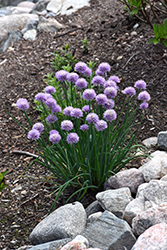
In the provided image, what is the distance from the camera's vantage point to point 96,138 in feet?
7.64

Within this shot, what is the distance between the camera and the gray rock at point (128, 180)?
230 cm

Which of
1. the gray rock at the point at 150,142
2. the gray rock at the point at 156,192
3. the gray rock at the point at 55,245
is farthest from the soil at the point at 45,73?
the gray rock at the point at 156,192

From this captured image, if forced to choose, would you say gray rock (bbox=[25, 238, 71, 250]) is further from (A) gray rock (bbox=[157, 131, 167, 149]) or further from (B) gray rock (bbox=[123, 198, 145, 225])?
(A) gray rock (bbox=[157, 131, 167, 149])

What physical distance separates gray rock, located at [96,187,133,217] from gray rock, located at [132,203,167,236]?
0.28 meters

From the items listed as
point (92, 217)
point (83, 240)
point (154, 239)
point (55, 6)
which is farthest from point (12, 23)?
point (154, 239)

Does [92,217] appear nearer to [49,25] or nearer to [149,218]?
[149,218]

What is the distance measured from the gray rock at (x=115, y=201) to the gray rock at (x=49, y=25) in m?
3.84

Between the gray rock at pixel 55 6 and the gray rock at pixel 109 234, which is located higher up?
the gray rock at pixel 55 6

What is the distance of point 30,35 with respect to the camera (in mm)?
5133

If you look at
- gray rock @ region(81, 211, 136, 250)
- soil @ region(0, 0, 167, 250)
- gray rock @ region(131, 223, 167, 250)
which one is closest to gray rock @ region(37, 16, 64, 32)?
soil @ region(0, 0, 167, 250)

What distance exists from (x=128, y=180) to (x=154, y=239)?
29.9 inches

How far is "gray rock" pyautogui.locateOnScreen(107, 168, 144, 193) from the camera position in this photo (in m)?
2.30

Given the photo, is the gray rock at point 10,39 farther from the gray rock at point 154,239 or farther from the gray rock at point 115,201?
the gray rock at point 154,239

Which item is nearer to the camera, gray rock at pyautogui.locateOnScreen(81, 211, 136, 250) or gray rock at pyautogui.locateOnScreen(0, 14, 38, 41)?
gray rock at pyautogui.locateOnScreen(81, 211, 136, 250)
